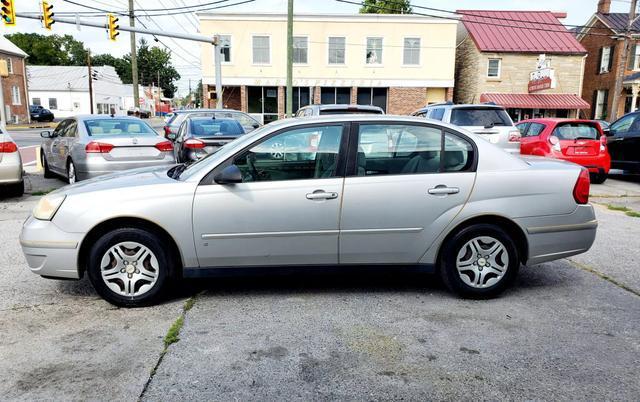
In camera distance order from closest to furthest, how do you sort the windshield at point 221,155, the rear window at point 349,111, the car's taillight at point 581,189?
the windshield at point 221,155 → the car's taillight at point 581,189 → the rear window at point 349,111

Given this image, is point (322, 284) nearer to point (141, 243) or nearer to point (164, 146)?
point (141, 243)

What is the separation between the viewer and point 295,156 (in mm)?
4273

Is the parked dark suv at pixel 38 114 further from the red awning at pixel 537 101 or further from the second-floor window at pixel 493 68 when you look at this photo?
the second-floor window at pixel 493 68

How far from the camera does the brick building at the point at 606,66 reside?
32.2 meters

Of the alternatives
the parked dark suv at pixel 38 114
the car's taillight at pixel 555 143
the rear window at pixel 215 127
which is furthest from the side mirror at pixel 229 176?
the parked dark suv at pixel 38 114

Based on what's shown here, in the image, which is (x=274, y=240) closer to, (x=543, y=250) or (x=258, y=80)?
(x=543, y=250)

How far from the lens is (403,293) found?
4609 mm

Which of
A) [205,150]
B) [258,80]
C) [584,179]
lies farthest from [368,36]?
[584,179]

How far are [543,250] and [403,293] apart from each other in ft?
4.24

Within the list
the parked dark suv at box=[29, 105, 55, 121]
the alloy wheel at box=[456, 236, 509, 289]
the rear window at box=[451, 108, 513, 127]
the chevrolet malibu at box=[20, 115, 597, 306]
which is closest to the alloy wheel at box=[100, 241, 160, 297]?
the chevrolet malibu at box=[20, 115, 597, 306]

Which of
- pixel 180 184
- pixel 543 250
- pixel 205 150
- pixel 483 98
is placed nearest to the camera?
pixel 180 184

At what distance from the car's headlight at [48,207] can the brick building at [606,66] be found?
3418cm

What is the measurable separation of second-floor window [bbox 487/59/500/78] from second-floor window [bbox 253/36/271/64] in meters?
14.0

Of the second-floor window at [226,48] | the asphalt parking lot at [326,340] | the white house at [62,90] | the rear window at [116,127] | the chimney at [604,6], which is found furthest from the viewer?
the white house at [62,90]
